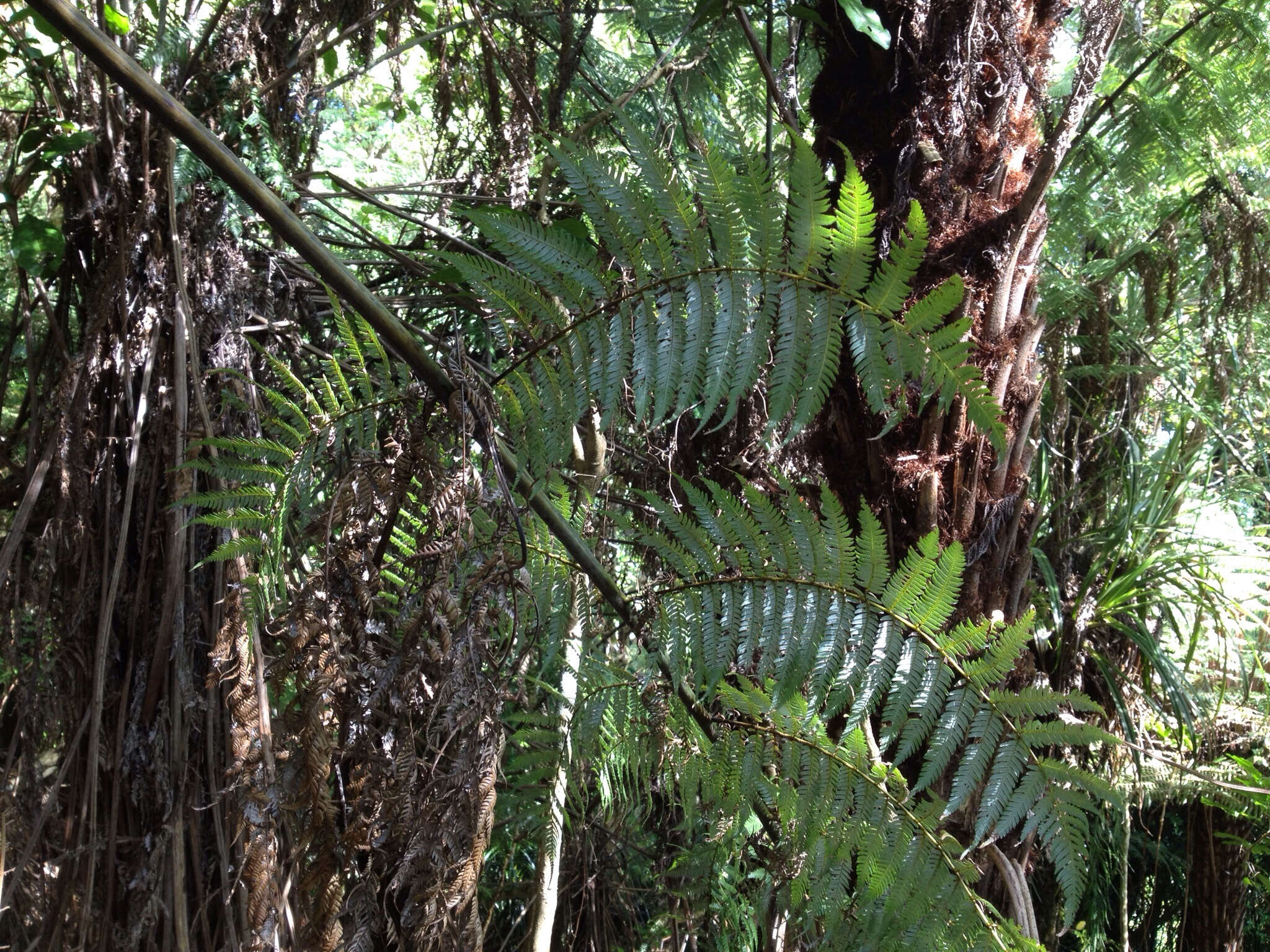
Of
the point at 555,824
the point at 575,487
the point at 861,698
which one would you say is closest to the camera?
the point at 861,698

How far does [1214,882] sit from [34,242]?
304 cm

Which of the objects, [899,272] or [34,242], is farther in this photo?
[34,242]

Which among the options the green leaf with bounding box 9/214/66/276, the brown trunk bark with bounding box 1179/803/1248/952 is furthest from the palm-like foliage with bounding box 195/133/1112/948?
the brown trunk bark with bounding box 1179/803/1248/952

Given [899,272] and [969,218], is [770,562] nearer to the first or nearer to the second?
[899,272]

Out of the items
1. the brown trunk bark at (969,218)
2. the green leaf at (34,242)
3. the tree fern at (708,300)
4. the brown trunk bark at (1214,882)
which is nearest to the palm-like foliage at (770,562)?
the tree fern at (708,300)

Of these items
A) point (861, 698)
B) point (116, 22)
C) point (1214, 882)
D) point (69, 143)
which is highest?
point (116, 22)

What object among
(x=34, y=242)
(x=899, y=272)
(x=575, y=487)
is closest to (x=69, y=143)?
(x=34, y=242)

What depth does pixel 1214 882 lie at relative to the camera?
245 cm

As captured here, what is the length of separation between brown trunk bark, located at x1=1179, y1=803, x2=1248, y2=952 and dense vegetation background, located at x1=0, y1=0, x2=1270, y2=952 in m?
0.01

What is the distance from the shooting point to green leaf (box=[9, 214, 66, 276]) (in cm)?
130

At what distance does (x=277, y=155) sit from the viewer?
1.42 m

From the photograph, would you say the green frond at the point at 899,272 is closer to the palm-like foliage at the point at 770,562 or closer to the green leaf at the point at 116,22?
the palm-like foliage at the point at 770,562

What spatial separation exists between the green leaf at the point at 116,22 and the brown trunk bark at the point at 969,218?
0.99 m

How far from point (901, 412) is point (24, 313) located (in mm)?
1403
